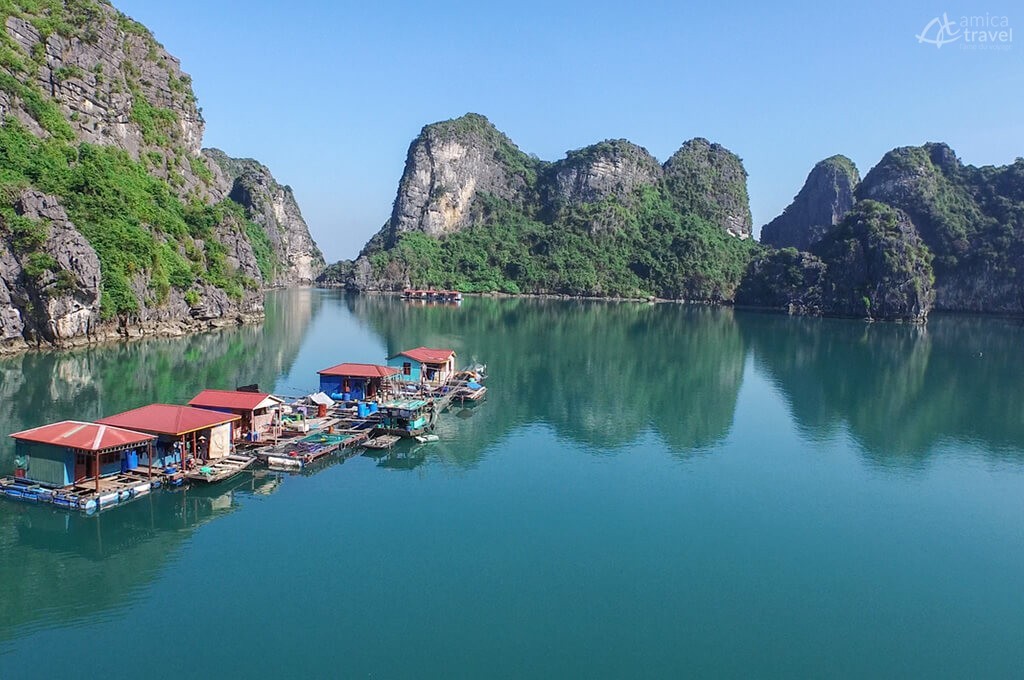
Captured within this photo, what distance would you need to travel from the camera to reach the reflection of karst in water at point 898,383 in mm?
39438

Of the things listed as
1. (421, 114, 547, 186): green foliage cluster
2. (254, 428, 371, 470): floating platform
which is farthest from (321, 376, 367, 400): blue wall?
(421, 114, 547, 186): green foliage cluster

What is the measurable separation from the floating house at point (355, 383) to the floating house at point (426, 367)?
302cm

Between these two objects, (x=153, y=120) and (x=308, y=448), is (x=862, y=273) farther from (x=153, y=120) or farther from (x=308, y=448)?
(x=308, y=448)

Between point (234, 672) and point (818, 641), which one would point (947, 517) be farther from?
point (234, 672)

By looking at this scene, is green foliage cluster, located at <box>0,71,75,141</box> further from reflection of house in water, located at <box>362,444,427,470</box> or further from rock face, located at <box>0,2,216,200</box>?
reflection of house in water, located at <box>362,444,427,470</box>

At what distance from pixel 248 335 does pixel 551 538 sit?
52.5 m

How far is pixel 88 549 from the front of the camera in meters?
19.9

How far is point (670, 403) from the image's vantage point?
45156mm

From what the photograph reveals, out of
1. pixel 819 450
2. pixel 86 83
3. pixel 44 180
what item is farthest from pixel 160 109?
pixel 819 450

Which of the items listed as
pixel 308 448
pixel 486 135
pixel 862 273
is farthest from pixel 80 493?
pixel 486 135

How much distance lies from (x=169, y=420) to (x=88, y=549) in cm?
632

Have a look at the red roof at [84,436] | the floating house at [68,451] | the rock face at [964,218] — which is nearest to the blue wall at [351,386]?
the red roof at [84,436]

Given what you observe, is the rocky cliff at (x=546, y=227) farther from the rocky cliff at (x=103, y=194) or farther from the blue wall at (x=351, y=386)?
the blue wall at (x=351, y=386)

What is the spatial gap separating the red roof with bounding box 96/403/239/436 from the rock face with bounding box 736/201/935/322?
113003 mm
